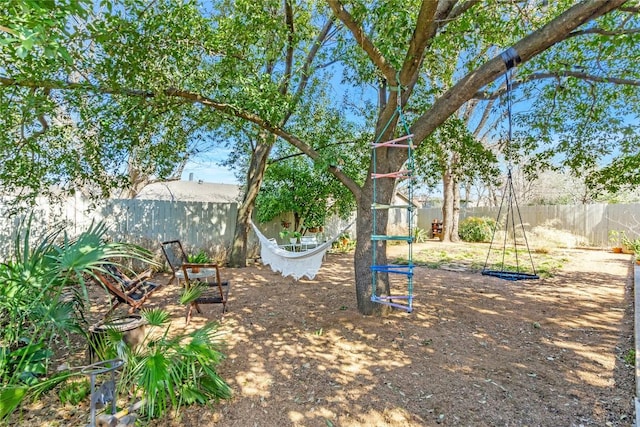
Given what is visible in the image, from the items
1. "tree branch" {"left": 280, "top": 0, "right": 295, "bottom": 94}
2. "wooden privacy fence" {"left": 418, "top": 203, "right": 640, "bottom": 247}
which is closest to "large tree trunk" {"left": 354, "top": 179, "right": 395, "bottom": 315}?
"tree branch" {"left": 280, "top": 0, "right": 295, "bottom": 94}

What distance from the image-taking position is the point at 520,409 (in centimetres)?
202

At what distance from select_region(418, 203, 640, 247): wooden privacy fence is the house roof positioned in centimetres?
1035

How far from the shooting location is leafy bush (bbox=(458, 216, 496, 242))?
1189cm

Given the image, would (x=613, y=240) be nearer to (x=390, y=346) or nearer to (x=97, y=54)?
(x=390, y=346)

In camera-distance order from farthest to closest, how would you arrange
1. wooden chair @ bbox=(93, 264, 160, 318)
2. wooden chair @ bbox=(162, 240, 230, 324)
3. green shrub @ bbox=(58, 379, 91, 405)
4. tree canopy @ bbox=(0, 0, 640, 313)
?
1. wooden chair @ bbox=(162, 240, 230, 324)
2. wooden chair @ bbox=(93, 264, 160, 318)
3. tree canopy @ bbox=(0, 0, 640, 313)
4. green shrub @ bbox=(58, 379, 91, 405)

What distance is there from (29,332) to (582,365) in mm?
4121

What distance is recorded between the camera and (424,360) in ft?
8.71

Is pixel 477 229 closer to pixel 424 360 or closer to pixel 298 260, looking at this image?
pixel 298 260

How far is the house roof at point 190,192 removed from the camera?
13.1m

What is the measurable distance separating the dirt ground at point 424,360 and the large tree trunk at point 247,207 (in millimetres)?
2119

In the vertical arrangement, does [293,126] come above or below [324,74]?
below

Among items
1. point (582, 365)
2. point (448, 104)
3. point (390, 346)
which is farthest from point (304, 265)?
Result: point (582, 365)

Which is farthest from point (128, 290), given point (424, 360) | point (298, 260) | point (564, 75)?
point (564, 75)

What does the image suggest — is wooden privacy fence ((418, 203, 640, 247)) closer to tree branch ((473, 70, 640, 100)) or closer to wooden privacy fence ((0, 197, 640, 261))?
wooden privacy fence ((0, 197, 640, 261))
